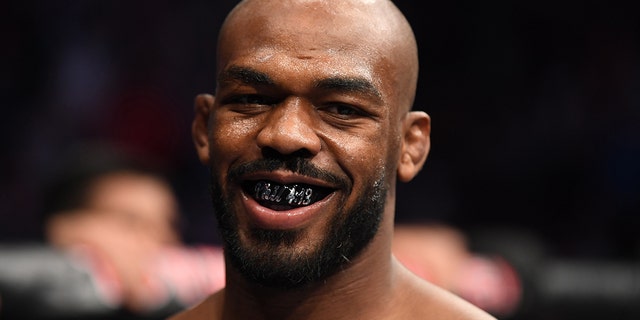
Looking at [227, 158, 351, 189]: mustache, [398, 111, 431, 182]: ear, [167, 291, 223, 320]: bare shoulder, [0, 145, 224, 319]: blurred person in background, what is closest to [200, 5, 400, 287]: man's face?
[227, 158, 351, 189]: mustache

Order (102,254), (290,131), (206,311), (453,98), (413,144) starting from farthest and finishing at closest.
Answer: (453,98), (102,254), (206,311), (413,144), (290,131)

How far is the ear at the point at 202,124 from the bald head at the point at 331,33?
15 centimetres

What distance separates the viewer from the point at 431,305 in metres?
2.30

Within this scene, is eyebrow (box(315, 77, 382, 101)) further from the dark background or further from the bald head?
the dark background

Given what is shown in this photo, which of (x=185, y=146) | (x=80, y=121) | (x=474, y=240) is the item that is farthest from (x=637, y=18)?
(x=80, y=121)

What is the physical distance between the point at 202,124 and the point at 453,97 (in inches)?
173

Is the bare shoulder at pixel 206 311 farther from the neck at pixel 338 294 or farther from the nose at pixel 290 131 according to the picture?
the nose at pixel 290 131

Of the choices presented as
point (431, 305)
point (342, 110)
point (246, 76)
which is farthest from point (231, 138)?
point (431, 305)

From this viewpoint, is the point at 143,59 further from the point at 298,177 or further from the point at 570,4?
the point at 298,177

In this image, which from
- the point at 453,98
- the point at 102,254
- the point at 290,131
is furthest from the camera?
the point at 453,98

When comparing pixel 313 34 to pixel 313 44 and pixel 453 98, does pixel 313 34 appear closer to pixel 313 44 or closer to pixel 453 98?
pixel 313 44

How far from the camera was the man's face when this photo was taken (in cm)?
212

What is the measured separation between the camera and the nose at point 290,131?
2.09 m

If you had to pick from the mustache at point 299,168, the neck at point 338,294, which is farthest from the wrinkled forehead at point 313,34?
the neck at point 338,294
